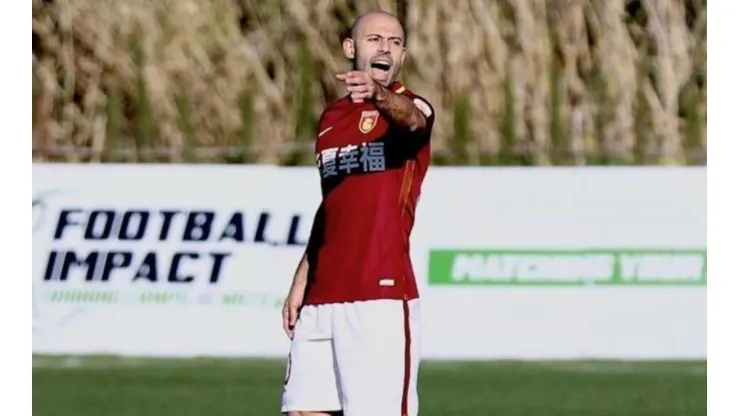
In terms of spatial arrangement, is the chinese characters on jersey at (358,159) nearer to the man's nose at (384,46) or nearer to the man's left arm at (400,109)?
the man's left arm at (400,109)

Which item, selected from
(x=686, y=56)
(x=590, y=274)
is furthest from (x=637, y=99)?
(x=590, y=274)

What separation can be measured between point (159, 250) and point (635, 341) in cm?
301

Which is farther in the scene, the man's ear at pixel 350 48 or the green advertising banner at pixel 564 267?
the green advertising banner at pixel 564 267

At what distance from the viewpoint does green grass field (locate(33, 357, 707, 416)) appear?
8.04 m

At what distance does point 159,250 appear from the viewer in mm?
9781

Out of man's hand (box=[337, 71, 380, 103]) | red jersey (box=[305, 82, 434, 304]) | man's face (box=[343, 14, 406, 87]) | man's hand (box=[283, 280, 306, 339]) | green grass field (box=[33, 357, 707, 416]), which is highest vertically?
man's face (box=[343, 14, 406, 87])

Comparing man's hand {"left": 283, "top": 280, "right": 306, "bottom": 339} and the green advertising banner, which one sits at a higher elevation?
man's hand {"left": 283, "top": 280, "right": 306, "bottom": 339}

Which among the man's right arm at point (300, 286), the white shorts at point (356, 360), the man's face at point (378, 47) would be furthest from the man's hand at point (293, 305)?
the man's face at point (378, 47)

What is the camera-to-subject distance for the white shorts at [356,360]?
200 inches

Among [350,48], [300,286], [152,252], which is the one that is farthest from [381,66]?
[152,252]

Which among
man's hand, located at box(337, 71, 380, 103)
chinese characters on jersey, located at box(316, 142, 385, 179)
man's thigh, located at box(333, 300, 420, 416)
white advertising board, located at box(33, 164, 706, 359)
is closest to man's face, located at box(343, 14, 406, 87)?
chinese characters on jersey, located at box(316, 142, 385, 179)

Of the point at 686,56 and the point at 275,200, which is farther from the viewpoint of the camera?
the point at 686,56

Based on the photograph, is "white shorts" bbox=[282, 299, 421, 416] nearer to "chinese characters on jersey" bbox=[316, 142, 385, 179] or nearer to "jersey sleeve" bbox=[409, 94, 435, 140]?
"chinese characters on jersey" bbox=[316, 142, 385, 179]

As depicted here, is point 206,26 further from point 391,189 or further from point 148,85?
point 391,189
